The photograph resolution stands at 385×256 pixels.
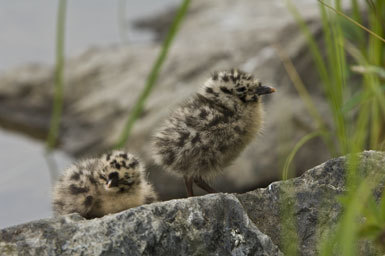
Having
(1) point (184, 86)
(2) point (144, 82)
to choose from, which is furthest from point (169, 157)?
(2) point (144, 82)

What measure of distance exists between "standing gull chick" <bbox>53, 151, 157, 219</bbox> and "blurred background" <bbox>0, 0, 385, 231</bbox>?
2555 mm

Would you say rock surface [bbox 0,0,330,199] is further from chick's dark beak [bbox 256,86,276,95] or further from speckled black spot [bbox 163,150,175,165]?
speckled black spot [bbox 163,150,175,165]

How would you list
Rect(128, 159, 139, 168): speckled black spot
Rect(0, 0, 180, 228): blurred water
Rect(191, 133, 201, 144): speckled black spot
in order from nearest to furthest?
Rect(128, 159, 139, 168): speckled black spot, Rect(191, 133, 201, 144): speckled black spot, Rect(0, 0, 180, 228): blurred water

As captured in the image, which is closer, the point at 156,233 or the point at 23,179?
the point at 156,233

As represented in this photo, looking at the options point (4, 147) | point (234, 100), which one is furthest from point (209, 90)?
point (4, 147)

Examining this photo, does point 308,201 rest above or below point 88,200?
below

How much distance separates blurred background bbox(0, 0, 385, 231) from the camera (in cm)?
966

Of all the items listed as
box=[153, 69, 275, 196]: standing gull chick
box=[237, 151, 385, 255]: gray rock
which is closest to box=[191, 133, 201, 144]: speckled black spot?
box=[153, 69, 275, 196]: standing gull chick

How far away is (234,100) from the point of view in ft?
18.6

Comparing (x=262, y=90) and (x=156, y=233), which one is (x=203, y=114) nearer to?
(x=262, y=90)

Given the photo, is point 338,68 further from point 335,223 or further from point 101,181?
point 101,181

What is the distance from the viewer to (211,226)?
3918mm

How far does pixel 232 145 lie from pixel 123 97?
6.03 meters

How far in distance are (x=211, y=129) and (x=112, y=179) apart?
2.64 ft
